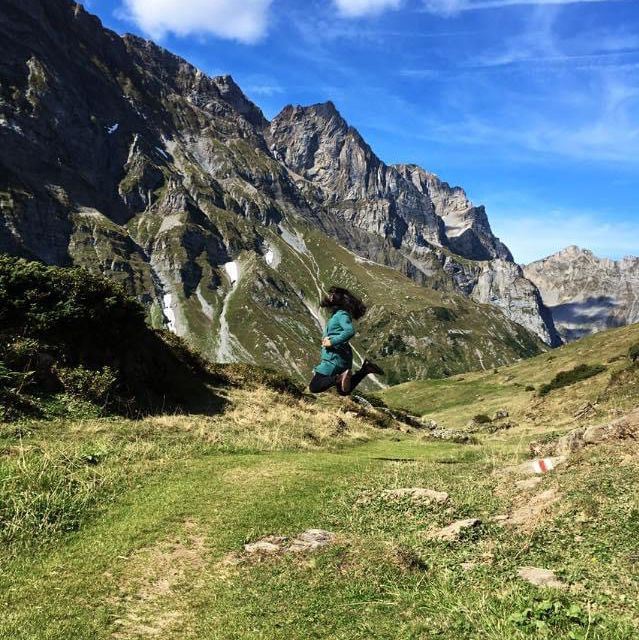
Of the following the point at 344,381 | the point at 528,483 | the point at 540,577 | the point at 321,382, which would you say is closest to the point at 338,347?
the point at 344,381

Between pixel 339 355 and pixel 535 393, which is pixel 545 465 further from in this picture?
pixel 535 393

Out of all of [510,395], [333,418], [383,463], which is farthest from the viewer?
[510,395]

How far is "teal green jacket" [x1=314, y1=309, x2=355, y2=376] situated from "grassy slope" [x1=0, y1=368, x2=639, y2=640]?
3969 millimetres

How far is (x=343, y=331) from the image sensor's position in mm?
13852

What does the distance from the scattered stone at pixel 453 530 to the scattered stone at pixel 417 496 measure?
6.63ft

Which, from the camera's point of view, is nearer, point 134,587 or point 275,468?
point 134,587

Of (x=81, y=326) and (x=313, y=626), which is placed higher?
(x=81, y=326)

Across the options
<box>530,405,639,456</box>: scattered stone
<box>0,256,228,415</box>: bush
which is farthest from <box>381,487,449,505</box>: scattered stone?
<box>0,256,228,415</box>: bush

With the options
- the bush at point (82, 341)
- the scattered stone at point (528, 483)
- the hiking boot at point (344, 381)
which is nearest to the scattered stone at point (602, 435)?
the scattered stone at point (528, 483)

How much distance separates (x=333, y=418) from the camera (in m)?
34.8

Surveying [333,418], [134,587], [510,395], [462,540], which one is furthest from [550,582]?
[510,395]

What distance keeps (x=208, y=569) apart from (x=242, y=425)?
16598 mm

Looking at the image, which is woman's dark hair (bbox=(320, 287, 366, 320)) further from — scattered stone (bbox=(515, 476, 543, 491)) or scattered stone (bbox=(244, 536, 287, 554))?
scattered stone (bbox=(515, 476, 543, 491))

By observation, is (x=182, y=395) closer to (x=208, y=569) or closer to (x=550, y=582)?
(x=208, y=569)
